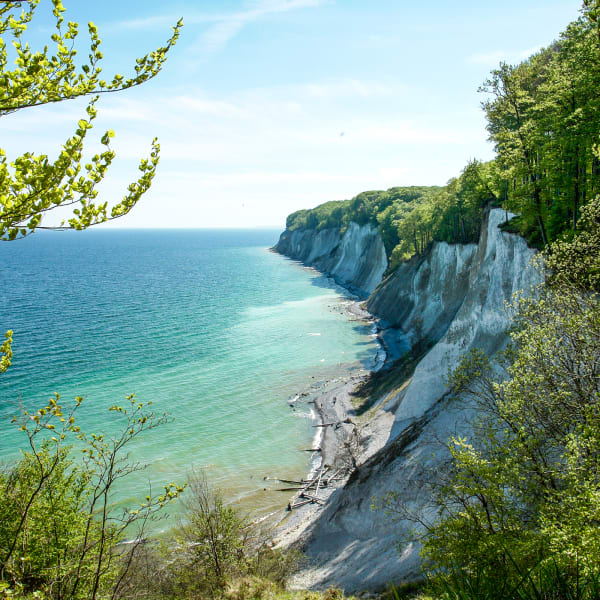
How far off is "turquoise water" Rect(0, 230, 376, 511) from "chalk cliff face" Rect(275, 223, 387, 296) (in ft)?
28.2

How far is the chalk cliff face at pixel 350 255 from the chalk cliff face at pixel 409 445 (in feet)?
186

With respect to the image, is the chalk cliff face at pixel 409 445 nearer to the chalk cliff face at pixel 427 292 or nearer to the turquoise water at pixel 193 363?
the turquoise water at pixel 193 363

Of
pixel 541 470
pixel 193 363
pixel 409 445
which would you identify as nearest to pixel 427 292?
pixel 193 363

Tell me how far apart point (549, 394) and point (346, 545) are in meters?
14.3

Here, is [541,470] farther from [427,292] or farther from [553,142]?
[427,292]

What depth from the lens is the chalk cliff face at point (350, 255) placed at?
91256mm

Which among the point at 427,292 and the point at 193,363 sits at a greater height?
the point at 427,292

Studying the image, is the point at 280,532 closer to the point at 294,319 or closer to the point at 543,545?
the point at 543,545

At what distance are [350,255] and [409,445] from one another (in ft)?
289

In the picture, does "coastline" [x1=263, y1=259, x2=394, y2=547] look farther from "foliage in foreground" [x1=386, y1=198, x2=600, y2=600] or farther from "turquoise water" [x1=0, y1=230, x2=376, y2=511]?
"foliage in foreground" [x1=386, y1=198, x2=600, y2=600]

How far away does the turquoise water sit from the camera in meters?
31.5

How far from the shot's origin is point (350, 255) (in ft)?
361

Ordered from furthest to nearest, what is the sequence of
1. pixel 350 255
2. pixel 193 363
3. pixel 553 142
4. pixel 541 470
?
pixel 350 255 → pixel 193 363 → pixel 553 142 → pixel 541 470

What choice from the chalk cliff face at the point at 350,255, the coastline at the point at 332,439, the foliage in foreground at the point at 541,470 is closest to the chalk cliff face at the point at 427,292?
the coastline at the point at 332,439
